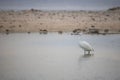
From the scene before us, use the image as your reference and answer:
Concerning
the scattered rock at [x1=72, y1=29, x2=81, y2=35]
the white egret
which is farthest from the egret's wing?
the scattered rock at [x1=72, y1=29, x2=81, y2=35]

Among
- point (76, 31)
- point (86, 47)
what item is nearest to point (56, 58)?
point (86, 47)

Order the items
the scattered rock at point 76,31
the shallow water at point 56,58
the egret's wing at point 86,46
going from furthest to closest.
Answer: the scattered rock at point 76,31 → the egret's wing at point 86,46 → the shallow water at point 56,58

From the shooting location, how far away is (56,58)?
3.22 metres

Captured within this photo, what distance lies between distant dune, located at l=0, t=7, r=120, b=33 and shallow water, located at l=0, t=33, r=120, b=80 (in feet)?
0.38

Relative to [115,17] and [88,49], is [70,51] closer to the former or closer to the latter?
[88,49]

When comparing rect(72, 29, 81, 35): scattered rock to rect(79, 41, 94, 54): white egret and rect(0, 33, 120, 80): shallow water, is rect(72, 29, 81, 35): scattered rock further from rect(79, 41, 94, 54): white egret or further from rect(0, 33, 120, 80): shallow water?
rect(79, 41, 94, 54): white egret

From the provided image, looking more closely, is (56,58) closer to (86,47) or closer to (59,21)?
(86,47)

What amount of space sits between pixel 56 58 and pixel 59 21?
0.85 m

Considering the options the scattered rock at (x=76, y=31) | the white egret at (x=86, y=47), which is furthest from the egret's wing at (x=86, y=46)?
the scattered rock at (x=76, y=31)

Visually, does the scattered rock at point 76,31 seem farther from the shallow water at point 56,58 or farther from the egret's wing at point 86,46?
the egret's wing at point 86,46

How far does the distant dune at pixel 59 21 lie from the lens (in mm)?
3967

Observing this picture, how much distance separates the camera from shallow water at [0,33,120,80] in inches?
109

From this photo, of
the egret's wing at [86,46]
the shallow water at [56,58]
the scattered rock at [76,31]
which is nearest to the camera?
the shallow water at [56,58]

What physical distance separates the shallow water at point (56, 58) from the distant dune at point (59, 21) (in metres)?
0.11
